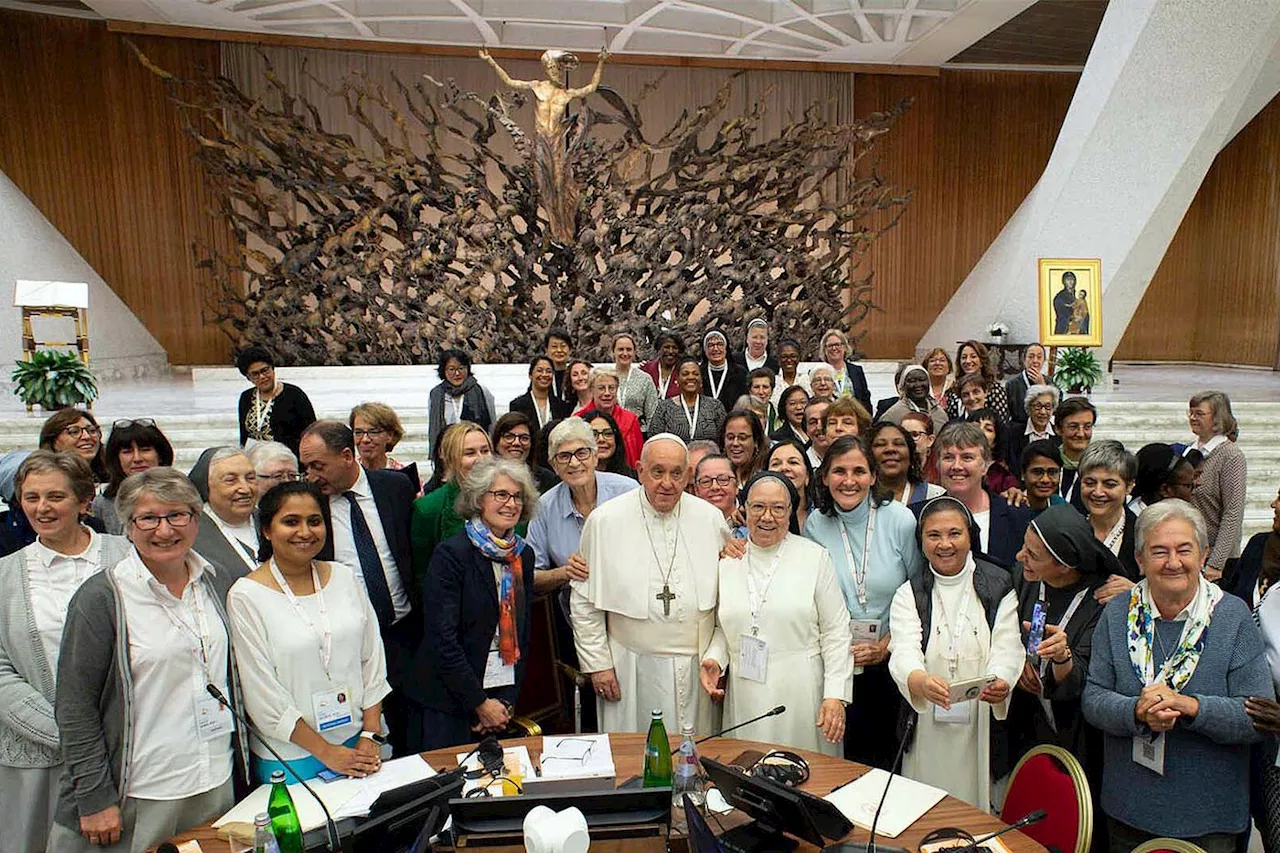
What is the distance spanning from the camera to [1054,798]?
7.59 ft

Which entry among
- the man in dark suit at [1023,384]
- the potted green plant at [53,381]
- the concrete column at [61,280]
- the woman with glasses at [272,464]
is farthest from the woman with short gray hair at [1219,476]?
the concrete column at [61,280]

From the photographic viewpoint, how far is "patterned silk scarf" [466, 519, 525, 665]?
2.94 metres

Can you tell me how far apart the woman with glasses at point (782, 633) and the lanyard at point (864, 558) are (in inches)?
9.1

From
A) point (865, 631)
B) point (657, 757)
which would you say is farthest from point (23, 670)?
point (865, 631)

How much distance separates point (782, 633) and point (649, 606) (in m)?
0.50

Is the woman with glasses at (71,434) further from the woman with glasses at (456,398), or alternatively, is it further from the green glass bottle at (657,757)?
the green glass bottle at (657,757)

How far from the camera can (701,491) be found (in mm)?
3504

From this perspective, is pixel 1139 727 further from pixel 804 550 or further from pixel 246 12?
pixel 246 12

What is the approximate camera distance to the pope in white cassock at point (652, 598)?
3.09 m

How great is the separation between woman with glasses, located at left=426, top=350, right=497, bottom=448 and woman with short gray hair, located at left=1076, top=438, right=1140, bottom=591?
408 centimetres

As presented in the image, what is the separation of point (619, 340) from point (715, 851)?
508cm

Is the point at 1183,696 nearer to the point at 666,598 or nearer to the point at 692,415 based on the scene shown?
the point at 666,598

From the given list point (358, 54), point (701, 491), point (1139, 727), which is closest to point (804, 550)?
point (701, 491)

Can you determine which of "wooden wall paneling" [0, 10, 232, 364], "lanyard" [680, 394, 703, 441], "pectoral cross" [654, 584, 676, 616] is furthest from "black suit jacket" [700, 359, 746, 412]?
"wooden wall paneling" [0, 10, 232, 364]
